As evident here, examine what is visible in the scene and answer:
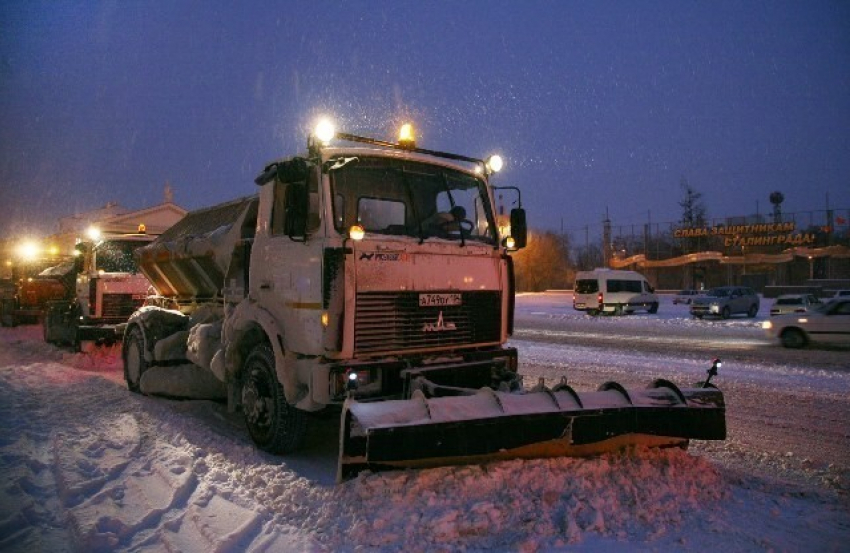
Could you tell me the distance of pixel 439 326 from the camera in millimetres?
5727

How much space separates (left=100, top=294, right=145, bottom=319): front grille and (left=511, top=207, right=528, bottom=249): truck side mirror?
9655mm

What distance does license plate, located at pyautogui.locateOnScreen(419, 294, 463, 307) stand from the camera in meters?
5.61

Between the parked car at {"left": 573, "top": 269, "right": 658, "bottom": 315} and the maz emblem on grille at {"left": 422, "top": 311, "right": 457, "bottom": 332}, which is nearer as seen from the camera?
the maz emblem on grille at {"left": 422, "top": 311, "right": 457, "bottom": 332}

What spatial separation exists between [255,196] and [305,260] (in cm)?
191

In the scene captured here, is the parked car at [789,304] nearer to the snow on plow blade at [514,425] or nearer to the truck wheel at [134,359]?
the snow on plow blade at [514,425]

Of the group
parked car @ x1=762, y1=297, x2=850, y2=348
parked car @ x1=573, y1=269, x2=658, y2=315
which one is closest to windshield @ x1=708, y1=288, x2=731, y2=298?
parked car @ x1=573, y1=269, x2=658, y2=315

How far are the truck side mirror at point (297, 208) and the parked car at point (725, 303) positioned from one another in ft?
90.3

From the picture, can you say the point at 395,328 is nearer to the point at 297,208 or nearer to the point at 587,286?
the point at 297,208

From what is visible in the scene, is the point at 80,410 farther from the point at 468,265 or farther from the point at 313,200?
the point at 468,265

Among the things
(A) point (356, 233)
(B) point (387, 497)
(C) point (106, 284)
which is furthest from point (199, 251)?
(C) point (106, 284)

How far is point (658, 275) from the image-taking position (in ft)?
204

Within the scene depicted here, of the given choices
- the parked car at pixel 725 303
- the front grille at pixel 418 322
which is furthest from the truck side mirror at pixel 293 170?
the parked car at pixel 725 303

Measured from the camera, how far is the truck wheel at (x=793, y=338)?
54.3ft

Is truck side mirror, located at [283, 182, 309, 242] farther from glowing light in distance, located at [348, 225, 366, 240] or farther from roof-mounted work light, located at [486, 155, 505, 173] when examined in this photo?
roof-mounted work light, located at [486, 155, 505, 173]
